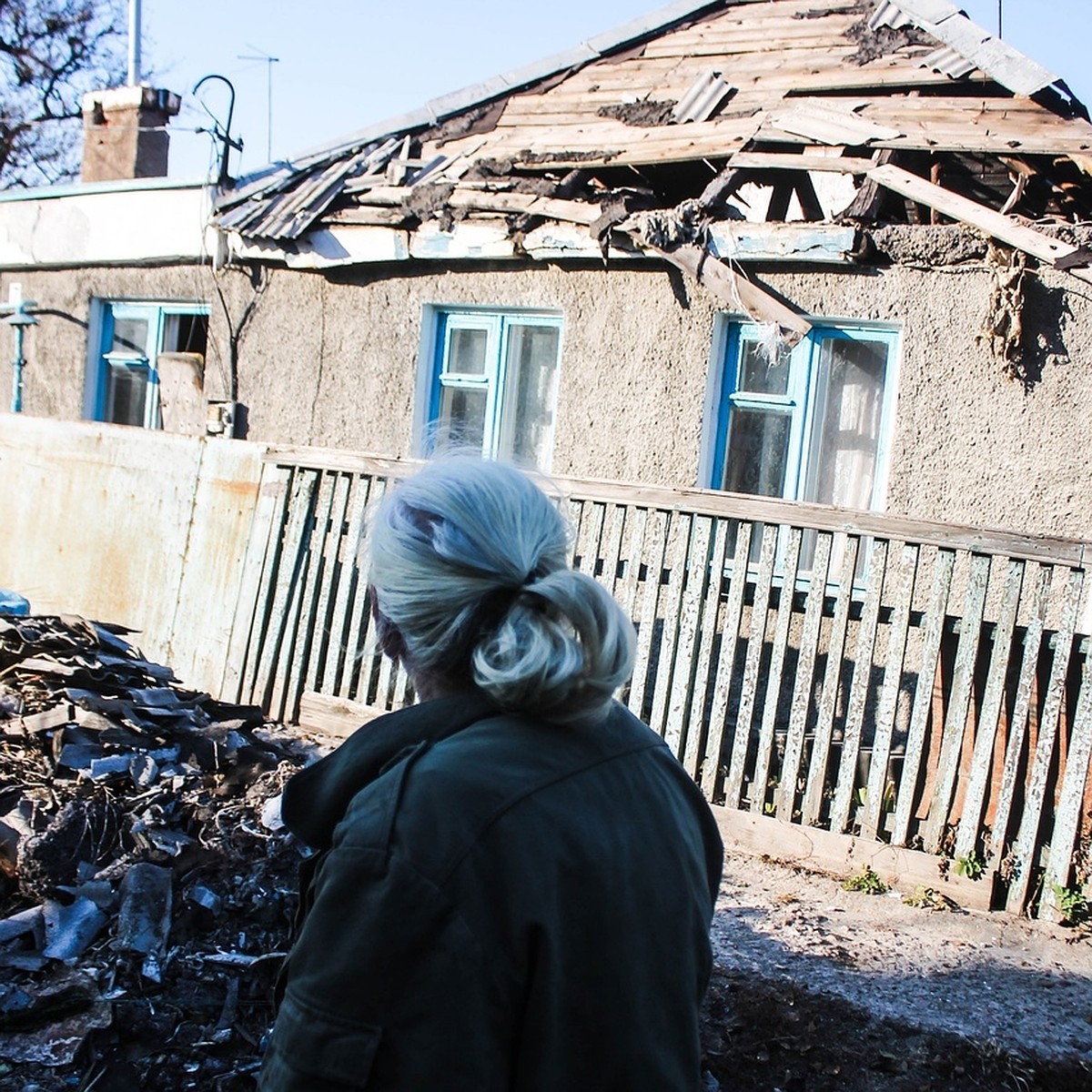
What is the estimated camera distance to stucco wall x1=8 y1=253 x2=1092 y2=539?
630 cm

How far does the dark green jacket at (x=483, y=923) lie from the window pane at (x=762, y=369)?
19.4ft

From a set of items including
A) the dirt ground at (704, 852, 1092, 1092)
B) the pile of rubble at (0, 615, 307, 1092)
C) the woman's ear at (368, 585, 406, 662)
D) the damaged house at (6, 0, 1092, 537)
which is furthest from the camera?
the damaged house at (6, 0, 1092, 537)

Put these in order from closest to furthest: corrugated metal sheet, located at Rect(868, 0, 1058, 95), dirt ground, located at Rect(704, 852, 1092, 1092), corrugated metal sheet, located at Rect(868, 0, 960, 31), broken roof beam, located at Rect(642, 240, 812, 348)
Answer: dirt ground, located at Rect(704, 852, 1092, 1092) < corrugated metal sheet, located at Rect(868, 0, 1058, 95) < broken roof beam, located at Rect(642, 240, 812, 348) < corrugated metal sheet, located at Rect(868, 0, 960, 31)

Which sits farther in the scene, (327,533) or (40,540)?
(40,540)

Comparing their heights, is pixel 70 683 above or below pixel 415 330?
below

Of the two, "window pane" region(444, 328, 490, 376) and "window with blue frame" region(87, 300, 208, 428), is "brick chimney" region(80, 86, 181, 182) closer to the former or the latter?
"window with blue frame" region(87, 300, 208, 428)

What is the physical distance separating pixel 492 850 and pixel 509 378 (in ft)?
23.1

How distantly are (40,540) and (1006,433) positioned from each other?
22.2 ft

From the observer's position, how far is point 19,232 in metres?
11.6

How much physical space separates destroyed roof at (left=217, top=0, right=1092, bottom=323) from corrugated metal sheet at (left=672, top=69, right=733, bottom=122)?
13 mm

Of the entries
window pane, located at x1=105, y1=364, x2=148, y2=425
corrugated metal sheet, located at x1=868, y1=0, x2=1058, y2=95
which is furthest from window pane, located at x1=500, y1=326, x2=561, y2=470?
window pane, located at x1=105, y1=364, x2=148, y2=425

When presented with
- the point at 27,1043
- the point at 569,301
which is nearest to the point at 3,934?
the point at 27,1043

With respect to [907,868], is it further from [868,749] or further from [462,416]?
[462,416]

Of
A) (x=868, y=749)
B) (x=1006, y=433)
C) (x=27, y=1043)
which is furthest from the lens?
(x=1006, y=433)
